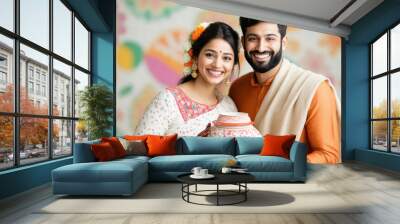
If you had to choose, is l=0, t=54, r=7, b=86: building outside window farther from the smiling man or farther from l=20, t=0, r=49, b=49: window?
the smiling man

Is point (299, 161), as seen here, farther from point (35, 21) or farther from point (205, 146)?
point (35, 21)

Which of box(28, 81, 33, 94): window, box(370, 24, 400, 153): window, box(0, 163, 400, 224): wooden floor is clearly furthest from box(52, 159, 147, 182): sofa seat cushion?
box(370, 24, 400, 153): window

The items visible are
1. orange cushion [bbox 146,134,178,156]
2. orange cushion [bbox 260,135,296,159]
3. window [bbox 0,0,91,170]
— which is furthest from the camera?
orange cushion [bbox 146,134,178,156]

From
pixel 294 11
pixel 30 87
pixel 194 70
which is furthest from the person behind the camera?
pixel 194 70

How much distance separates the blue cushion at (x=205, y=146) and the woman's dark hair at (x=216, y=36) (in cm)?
162

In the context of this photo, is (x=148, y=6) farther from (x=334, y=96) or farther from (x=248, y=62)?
(x=334, y=96)

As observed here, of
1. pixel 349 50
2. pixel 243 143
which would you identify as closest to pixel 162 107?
pixel 243 143

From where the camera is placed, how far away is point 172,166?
5.87 m

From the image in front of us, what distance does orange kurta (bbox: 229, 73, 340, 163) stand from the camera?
7.80 m

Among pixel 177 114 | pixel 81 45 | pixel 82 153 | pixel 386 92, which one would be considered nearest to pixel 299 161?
pixel 177 114

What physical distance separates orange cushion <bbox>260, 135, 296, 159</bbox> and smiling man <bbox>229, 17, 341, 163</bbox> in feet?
4.64

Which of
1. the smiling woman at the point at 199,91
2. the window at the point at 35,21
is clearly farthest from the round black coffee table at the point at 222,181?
the window at the point at 35,21

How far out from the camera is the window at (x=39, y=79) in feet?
16.3

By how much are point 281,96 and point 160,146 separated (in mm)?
2776
